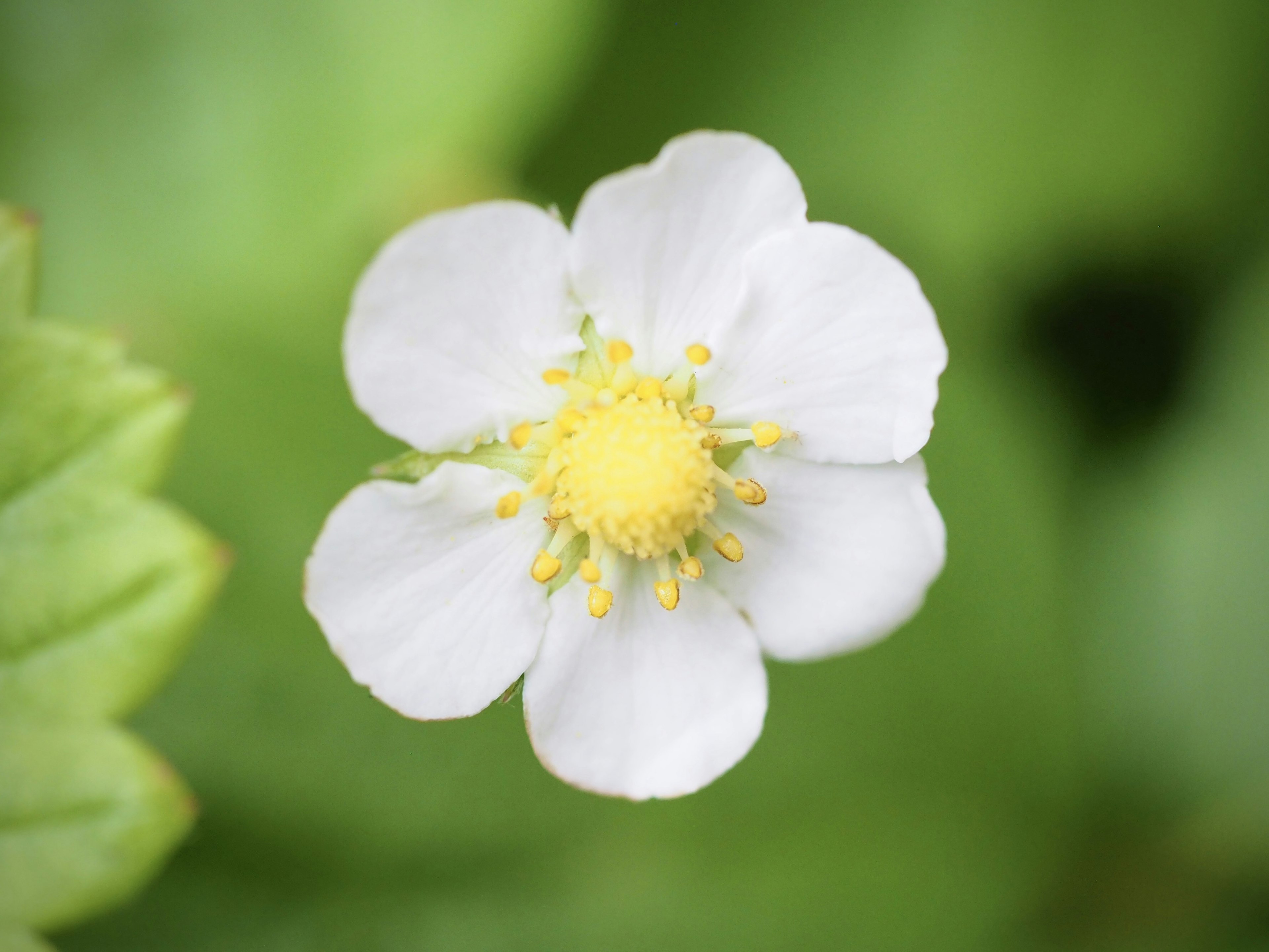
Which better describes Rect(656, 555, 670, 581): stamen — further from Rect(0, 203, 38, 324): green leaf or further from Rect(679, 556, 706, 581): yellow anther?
Rect(0, 203, 38, 324): green leaf

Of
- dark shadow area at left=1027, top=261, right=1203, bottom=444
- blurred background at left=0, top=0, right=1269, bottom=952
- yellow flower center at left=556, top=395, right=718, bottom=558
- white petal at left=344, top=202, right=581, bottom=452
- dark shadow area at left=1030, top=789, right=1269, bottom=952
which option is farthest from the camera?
dark shadow area at left=1027, top=261, right=1203, bottom=444

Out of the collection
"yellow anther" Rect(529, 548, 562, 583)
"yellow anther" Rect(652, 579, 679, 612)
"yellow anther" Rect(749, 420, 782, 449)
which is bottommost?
"yellow anther" Rect(529, 548, 562, 583)

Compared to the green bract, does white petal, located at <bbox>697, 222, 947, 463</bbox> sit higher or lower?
higher

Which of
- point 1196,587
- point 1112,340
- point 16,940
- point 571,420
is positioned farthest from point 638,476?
point 1196,587

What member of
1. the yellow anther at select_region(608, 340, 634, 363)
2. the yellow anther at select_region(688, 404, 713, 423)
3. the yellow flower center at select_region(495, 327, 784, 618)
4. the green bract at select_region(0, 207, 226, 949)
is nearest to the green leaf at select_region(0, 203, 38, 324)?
the green bract at select_region(0, 207, 226, 949)

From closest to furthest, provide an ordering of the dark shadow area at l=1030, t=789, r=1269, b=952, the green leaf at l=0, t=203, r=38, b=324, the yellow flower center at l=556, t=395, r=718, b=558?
the yellow flower center at l=556, t=395, r=718, b=558 → the green leaf at l=0, t=203, r=38, b=324 → the dark shadow area at l=1030, t=789, r=1269, b=952

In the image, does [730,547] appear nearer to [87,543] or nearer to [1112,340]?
[87,543]
